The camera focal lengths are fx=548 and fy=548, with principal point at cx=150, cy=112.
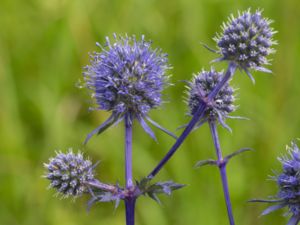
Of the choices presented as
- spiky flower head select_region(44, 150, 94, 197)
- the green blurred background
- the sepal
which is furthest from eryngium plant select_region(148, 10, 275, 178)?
the green blurred background

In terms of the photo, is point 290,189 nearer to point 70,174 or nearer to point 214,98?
point 214,98

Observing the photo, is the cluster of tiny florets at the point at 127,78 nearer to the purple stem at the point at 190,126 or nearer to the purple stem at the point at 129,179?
the purple stem at the point at 129,179

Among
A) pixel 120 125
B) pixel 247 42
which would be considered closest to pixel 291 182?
pixel 247 42

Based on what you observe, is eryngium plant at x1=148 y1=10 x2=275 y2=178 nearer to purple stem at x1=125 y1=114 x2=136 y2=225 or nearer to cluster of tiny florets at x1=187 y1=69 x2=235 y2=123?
cluster of tiny florets at x1=187 y1=69 x2=235 y2=123

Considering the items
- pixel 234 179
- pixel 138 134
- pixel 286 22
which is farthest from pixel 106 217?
pixel 286 22

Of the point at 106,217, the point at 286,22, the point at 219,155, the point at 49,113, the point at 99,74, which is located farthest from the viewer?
the point at 286,22

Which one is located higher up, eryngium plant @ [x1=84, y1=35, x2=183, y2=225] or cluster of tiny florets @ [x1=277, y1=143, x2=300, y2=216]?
eryngium plant @ [x1=84, y1=35, x2=183, y2=225]

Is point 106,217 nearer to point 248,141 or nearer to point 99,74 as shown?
point 248,141
